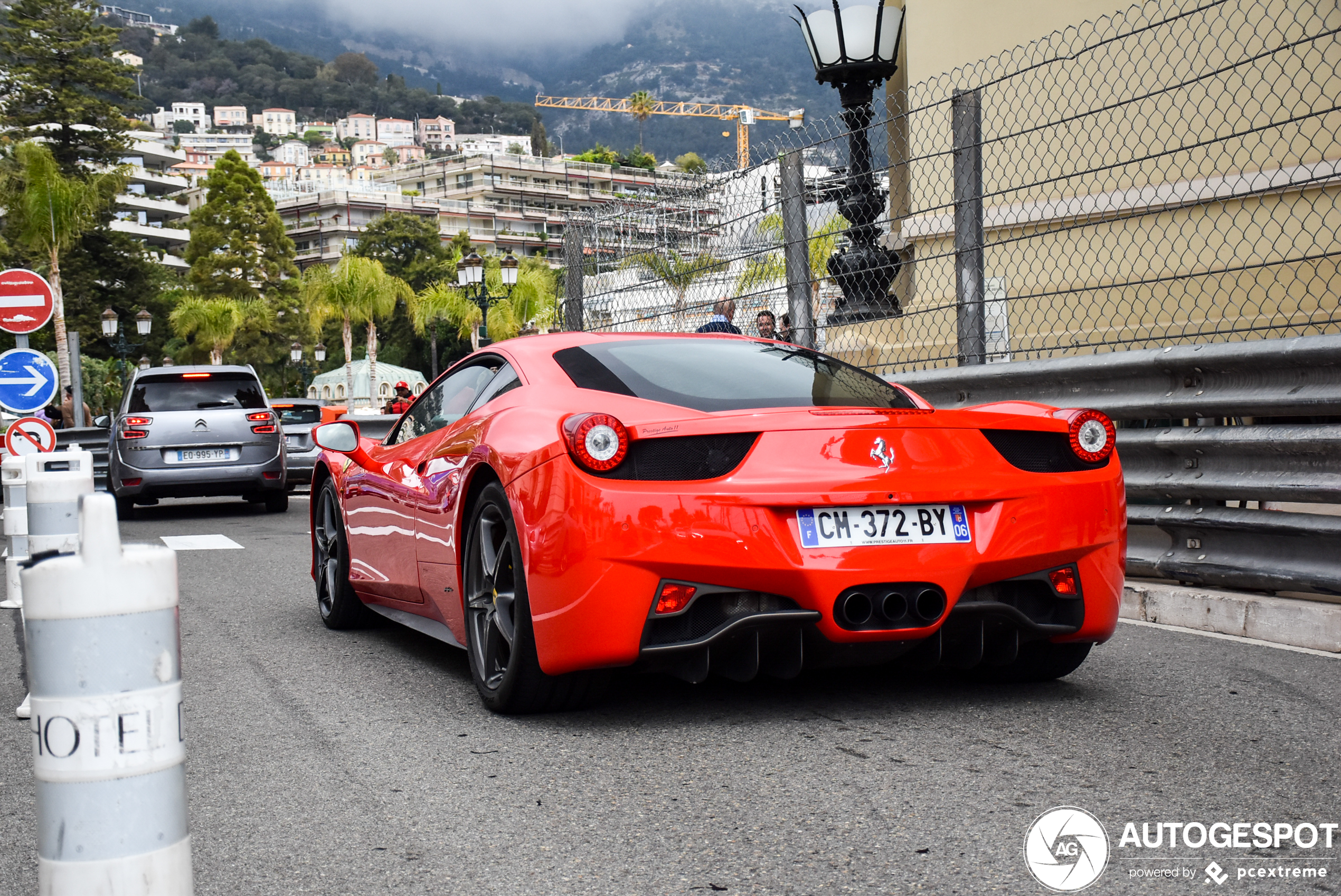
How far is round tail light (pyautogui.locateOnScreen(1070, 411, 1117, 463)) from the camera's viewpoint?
4465mm

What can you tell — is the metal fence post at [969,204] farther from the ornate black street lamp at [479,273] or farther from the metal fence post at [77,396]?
the ornate black street lamp at [479,273]

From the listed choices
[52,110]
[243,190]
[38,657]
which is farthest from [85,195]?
[38,657]

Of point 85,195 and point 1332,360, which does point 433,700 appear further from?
point 85,195

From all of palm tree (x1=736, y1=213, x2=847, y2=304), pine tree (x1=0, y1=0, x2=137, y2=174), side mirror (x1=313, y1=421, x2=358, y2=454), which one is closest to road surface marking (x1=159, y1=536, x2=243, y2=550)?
palm tree (x1=736, y1=213, x2=847, y2=304)

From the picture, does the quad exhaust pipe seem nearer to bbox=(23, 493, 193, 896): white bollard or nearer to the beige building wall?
bbox=(23, 493, 193, 896): white bollard

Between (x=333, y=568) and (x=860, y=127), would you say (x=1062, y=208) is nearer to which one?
(x=860, y=127)

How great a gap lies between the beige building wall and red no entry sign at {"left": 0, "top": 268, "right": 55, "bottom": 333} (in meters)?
8.12

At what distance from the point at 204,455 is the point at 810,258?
9116 millimetres

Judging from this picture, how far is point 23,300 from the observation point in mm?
13336

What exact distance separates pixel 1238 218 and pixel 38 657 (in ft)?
23.5

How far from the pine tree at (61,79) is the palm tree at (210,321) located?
357 inches

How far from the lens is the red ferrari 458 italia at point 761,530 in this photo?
3.98 m

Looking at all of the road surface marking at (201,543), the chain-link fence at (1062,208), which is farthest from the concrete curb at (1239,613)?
the road surface marking at (201,543)

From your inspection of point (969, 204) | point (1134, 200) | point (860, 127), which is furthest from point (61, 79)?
point (1134, 200)
